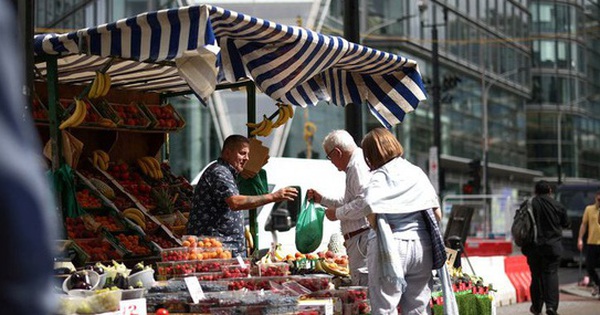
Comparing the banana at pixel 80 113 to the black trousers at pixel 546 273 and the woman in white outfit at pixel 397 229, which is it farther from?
the black trousers at pixel 546 273

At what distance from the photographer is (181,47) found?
24.4 feet

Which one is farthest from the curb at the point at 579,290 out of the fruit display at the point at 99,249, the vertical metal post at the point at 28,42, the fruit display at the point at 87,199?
the vertical metal post at the point at 28,42

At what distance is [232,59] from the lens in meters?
8.94

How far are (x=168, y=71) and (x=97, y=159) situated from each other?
1.09 m

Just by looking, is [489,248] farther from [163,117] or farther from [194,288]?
[194,288]

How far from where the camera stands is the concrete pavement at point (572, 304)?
16109 millimetres

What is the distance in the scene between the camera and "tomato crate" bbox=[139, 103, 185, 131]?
11.6 metres

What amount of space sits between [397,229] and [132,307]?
2014 mm

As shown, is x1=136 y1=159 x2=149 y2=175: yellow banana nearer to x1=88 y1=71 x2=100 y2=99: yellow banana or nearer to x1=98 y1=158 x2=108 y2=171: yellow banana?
x1=98 y1=158 x2=108 y2=171: yellow banana

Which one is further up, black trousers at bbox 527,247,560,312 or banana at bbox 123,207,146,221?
banana at bbox 123,207,146,221

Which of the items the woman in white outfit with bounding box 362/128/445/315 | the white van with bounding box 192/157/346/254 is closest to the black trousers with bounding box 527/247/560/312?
the white van with bounding box 192/157/346/254

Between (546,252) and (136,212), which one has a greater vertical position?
(136,212)

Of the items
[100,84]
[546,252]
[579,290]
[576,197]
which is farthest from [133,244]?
[576,197]

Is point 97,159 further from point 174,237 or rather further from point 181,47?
point 181,47
